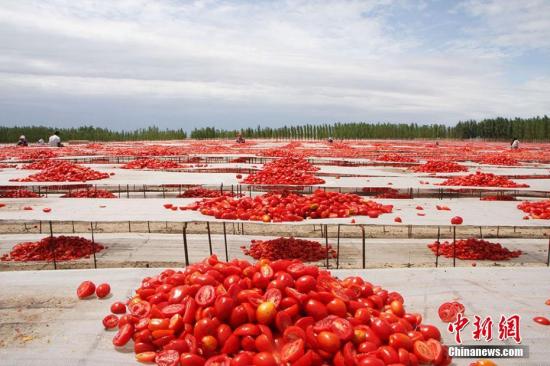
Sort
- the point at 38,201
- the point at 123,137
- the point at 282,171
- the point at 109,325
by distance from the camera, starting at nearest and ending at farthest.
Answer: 1. the point at 109,325
2. the point at 38,201
3. the point at 282,171
4. the point at 123,137

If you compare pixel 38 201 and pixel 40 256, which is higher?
pixel 38 201

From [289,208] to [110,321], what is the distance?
432 centimetres

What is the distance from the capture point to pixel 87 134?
4981 centimetres

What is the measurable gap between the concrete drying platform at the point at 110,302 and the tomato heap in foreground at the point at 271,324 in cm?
25

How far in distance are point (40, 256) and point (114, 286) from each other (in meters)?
5.47

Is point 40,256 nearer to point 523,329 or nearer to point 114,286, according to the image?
point 114,286

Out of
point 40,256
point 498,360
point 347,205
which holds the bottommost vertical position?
point 40,256

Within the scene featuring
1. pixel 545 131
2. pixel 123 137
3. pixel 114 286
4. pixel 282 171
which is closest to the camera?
pixel 114 286

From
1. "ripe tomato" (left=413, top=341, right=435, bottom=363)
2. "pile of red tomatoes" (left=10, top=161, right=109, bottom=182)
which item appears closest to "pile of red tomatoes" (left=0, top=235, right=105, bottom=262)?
"pile of red tomatoes" (left=10, top=161, right=109, bottom=182)

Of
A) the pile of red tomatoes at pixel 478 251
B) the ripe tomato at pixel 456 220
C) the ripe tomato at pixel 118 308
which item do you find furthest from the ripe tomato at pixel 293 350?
the pile of red tomatoes at pixel 478 251

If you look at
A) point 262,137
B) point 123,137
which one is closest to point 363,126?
point 262,137

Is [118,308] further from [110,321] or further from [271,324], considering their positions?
[271,324]

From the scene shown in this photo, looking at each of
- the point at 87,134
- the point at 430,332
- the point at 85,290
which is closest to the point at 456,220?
the point at 430,332

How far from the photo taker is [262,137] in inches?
2419
